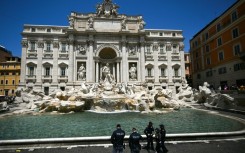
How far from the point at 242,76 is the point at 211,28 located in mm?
13126

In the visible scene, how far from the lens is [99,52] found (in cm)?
3309

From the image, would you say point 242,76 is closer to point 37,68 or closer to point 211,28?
point 211,28

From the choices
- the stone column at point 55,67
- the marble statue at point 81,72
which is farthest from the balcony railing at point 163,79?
the stone column at point 55,67

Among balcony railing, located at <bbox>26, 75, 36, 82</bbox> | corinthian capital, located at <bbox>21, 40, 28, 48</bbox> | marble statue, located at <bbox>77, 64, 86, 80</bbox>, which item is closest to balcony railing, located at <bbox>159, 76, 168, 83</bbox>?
marble statue, located at <bbox>77, 64, 86, 80</bbox>

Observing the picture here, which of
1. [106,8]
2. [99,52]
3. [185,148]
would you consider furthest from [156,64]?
[185,148]

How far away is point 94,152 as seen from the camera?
19.9ft

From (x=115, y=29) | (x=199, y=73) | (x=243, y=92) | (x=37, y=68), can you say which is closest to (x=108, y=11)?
(x=115, y=29)

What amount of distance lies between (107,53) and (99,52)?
2312 millimetres

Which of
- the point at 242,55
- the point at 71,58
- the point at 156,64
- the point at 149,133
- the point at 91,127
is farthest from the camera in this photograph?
the point at 156,64

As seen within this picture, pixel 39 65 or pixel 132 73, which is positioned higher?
pixel 39 65

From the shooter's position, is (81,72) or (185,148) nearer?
(185,148)

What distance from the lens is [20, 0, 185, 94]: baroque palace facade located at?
31172mm

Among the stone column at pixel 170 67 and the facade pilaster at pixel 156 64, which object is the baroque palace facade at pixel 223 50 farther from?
the facade pilaster at pixel 156 64

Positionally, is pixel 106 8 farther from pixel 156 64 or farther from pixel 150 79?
pixel 150 79
